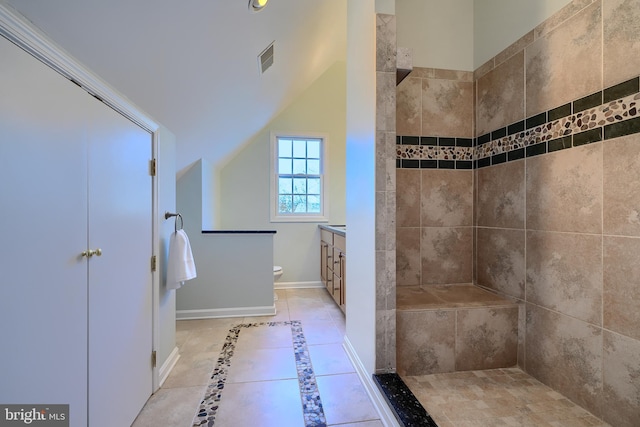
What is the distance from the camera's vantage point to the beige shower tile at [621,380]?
109cm

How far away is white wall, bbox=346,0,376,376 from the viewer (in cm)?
151

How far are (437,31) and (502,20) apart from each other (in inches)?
16.6

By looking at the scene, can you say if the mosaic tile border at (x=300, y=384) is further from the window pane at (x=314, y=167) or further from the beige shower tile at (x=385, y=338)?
the window pane at (x=314, y=167)

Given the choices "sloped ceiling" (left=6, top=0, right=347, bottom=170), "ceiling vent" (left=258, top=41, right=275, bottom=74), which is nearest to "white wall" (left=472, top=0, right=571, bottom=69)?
"sloped ceiling" (left=6, top=0, right=347, bottom=170)

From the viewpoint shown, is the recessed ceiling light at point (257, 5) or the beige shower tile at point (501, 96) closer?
the recessed ceiling light at point (257, 5)

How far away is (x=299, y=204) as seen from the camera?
407 cm

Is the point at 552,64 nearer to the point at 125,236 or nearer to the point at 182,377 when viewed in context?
the point at 125,236

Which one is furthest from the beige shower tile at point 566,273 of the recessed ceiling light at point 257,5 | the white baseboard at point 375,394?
the recessed ceiling light at point 257,5

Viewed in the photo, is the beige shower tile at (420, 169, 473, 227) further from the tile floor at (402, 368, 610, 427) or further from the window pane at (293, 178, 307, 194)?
the window pane at (293, 178, 307, 194)

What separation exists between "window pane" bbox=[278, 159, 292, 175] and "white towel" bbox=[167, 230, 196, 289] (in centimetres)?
234

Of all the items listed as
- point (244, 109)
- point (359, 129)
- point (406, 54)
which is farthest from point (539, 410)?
point (244, 109)

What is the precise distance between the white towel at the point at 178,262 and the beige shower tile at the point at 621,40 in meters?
2.50

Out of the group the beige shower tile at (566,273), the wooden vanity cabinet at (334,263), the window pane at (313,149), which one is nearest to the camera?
the beige shower tile at (566,273)

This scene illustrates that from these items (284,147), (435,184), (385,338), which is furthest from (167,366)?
(284,147)
